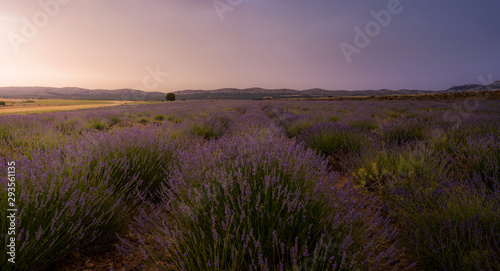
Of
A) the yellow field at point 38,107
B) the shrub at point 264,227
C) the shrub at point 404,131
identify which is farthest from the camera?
the yellow field at point 38,107

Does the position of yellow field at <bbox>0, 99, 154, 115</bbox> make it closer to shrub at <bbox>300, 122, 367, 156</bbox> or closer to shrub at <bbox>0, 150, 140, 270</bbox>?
shrub at <bbox>0, 150, 140, 270</bbox>

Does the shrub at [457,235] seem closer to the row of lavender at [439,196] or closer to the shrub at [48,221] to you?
the row of lavender at [439,196]

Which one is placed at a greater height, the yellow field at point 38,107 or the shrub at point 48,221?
the yellow field at point 38,107

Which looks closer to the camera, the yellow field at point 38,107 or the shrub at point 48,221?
the shrub at point 48,221

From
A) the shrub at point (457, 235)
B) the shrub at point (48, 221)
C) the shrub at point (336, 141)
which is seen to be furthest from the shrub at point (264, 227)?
the shrub at point (336, 141)

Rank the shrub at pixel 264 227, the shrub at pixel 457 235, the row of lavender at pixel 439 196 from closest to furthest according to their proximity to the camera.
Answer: the shrub at pixel 264 227 → the shrub at pixel 457 235 → the row of lavender at pixel 439 196

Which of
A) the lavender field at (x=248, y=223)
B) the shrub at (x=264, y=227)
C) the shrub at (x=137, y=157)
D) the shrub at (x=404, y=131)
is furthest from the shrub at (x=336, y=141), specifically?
the shrub at (x=137, y=157)

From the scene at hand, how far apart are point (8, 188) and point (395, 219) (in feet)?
11.3

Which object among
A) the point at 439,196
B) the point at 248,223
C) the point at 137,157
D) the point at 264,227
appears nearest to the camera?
the point at 248,223

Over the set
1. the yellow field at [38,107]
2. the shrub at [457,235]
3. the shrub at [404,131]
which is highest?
the yellow field at [38,107]

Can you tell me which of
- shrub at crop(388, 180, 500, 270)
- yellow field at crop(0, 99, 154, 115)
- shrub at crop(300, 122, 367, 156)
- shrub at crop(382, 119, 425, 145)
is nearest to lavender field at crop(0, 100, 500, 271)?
shrub at crop(388, 180, 500, 270)

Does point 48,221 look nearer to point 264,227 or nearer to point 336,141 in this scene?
point 264,227

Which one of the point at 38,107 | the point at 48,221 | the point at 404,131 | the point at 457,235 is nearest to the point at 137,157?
the point at 48,221

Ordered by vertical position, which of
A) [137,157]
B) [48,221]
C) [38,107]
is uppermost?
[38,107]
